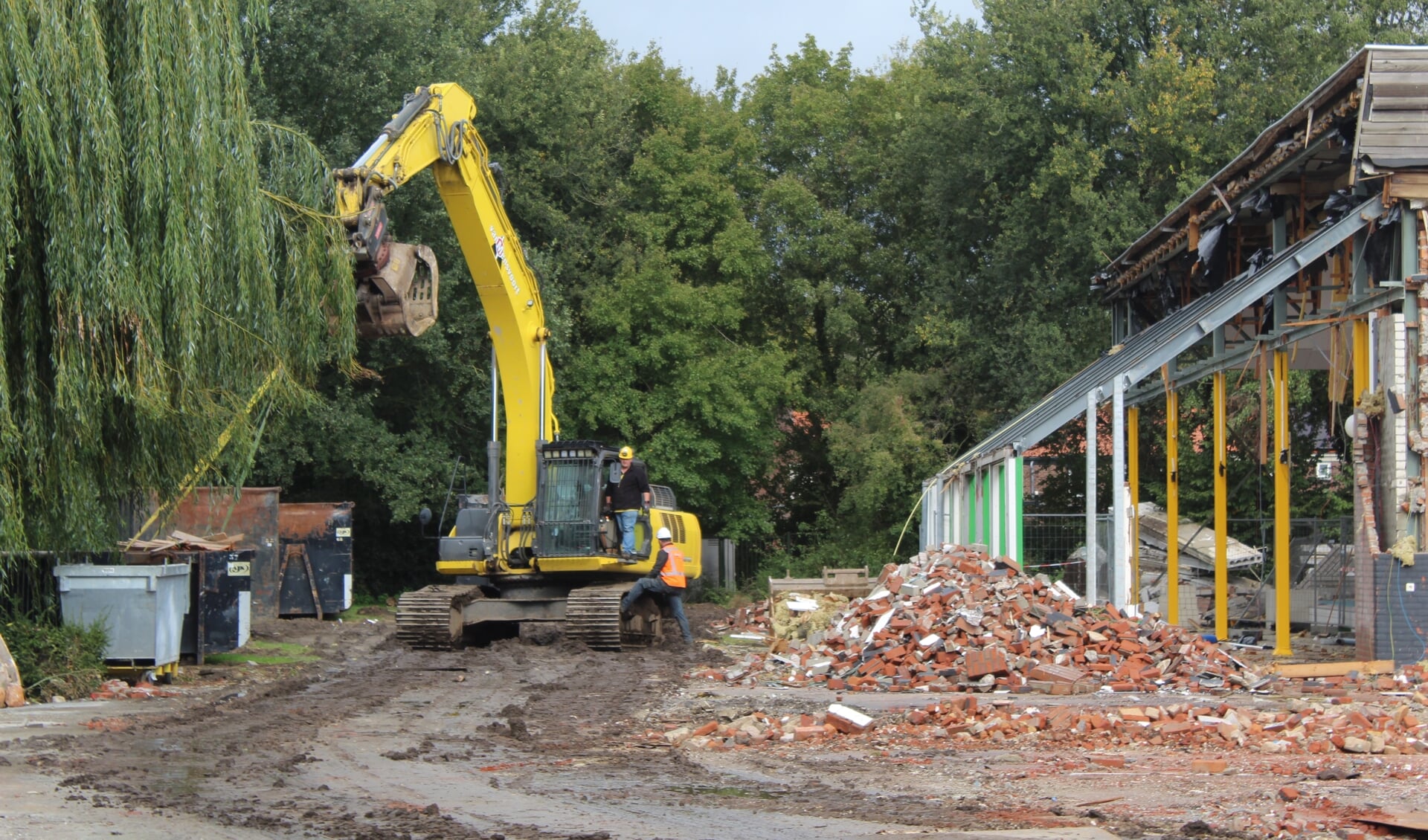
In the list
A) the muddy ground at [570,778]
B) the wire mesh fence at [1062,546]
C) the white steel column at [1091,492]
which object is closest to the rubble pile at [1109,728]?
the muddy ground at [570,778]

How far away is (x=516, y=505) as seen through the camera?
18000 millimetres

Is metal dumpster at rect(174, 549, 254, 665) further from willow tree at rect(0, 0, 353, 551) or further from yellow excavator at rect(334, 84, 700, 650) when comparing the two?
willow tree at rect(0, 0, 353, 551)

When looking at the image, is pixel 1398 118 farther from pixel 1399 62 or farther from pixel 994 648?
pixel 994 648

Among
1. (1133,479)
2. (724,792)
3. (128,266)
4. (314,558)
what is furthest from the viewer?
(314,558)

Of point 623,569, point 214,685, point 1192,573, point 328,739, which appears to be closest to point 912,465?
point 1192,573

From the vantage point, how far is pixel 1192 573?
82.7 feet

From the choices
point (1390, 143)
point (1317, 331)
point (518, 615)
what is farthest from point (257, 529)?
point (1390, 143)

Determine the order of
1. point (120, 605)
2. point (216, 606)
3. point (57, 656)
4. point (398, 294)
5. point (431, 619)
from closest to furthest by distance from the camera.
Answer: point (57, 656) < point (398, 294) < point (120, 605) < point (216, 606) < point (431, 619)

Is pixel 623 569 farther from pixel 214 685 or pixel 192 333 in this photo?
pixel 192 333

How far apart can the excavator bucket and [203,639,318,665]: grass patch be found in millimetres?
5460

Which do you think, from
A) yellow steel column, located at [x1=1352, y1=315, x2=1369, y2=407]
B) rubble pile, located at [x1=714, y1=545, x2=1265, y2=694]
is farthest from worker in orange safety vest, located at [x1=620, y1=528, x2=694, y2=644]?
yellow steel column, located at [x1=1352, y1=315, x2=1369, y2=407]

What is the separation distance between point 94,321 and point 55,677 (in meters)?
4.25

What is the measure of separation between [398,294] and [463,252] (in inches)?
185

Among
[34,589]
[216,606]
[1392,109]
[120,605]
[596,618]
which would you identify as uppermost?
[1392,109]
